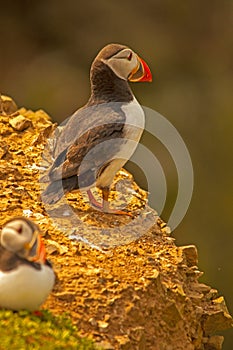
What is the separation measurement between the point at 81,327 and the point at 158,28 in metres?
13.1

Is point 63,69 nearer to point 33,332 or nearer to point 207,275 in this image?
point 207,275

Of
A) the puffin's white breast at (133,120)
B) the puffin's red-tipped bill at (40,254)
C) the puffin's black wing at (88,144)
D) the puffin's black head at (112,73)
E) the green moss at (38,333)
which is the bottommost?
the green moss at (38,333)

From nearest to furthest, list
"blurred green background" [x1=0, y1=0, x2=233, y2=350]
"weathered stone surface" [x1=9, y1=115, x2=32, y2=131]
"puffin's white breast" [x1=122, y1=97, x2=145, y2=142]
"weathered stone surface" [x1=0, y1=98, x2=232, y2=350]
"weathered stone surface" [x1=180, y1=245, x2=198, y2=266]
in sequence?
"weathered stone surface" [x1=0, y1=98, x2=232, y2=350]
"puffin's white breast" [x1=122, y1=97, x2=145, y2=142]
"weathered stone surface" [x1=180, y1=245, x2=198, y2=266]
"weathered stone surface" [x1=9, y1=115, x2=32, y2=131]
"blurred green background" [x1=0, y1=0, x2=233, y2=350]

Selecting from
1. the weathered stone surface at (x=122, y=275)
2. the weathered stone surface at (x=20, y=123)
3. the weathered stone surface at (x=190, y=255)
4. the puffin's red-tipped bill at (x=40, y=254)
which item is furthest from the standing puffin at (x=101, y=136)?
the puffin's red-tipped bill at (x=40, y=254)

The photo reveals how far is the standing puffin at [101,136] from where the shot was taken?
24.5ft

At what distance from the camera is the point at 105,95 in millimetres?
7797

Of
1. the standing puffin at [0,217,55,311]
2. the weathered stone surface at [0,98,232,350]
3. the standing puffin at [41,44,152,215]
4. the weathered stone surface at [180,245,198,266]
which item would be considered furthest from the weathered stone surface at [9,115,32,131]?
the standing puffin at [0,217,55,311]

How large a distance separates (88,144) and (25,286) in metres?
1.87

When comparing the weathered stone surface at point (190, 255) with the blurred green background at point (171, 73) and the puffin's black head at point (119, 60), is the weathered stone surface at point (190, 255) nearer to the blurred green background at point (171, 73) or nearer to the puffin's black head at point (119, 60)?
the puffin's black head at point (119, 60)

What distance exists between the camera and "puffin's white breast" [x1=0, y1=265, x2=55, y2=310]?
582cm

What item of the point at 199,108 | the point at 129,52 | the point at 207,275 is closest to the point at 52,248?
the point at 129,52

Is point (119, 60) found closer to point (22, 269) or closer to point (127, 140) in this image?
point (127, 140)

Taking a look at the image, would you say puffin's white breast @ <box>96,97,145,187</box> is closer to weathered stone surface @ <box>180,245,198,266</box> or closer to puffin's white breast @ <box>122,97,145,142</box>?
puffin's white breast @ <box>122,97,145,142</box>

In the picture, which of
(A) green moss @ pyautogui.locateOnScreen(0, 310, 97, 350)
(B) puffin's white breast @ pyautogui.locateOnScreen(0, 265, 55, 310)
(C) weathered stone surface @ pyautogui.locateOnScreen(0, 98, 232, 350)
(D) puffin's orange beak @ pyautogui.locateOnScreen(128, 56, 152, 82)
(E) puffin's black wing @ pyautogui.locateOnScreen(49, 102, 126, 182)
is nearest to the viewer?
(A) green moss @ pyautogui.locateOnScreen(0, 310, 97, 350)
